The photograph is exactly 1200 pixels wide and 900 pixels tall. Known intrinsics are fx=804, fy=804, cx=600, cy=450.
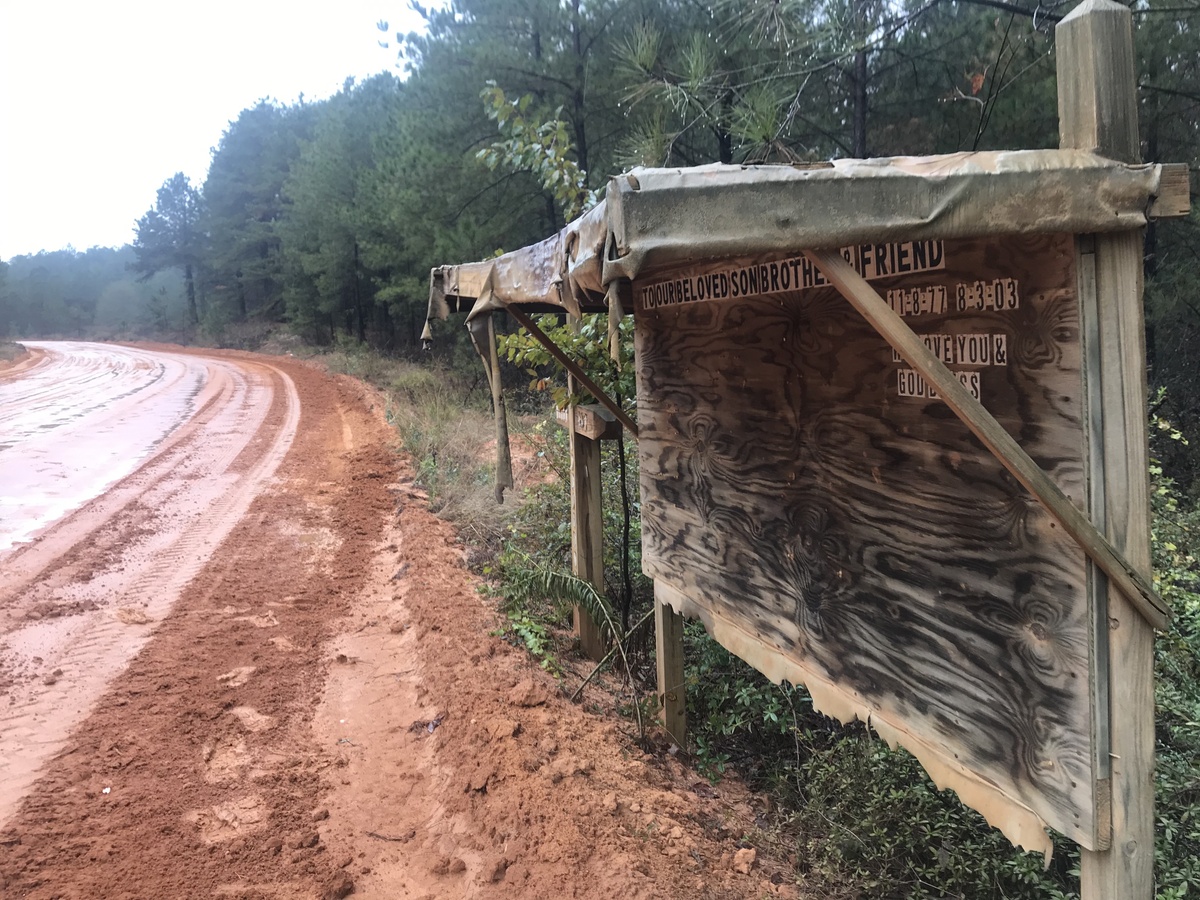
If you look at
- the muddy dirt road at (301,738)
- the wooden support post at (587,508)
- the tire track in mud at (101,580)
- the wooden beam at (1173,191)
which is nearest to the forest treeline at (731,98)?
the wooden beam at (1173,191)

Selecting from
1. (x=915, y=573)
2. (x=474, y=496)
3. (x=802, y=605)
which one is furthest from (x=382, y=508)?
(x=915, y=573)

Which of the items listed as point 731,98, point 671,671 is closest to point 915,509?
point 671,671

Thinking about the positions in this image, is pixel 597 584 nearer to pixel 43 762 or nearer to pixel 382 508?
pixel 43 762

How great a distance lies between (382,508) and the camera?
9281 millimetres

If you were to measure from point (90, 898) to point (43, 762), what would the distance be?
1383 mm

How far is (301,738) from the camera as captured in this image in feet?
14.4

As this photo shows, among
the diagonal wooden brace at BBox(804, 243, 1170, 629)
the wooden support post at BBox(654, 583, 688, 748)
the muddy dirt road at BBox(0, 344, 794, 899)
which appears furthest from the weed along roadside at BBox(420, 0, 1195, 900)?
the muddy dirt road at BBox(0, 344, 794, 899)

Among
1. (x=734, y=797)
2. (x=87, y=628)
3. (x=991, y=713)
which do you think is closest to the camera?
(x=991, y=713)

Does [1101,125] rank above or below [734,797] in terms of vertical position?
above

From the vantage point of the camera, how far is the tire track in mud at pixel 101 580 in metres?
4.62

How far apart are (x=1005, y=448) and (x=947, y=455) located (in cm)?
38

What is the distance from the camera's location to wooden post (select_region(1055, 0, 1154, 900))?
1.79m

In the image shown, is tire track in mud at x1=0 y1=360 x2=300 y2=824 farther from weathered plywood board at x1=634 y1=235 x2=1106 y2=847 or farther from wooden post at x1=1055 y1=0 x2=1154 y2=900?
wooden post at x1=1055 y1=0 x2=1154 y2=900

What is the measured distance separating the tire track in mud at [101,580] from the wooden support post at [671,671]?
3.09 m
